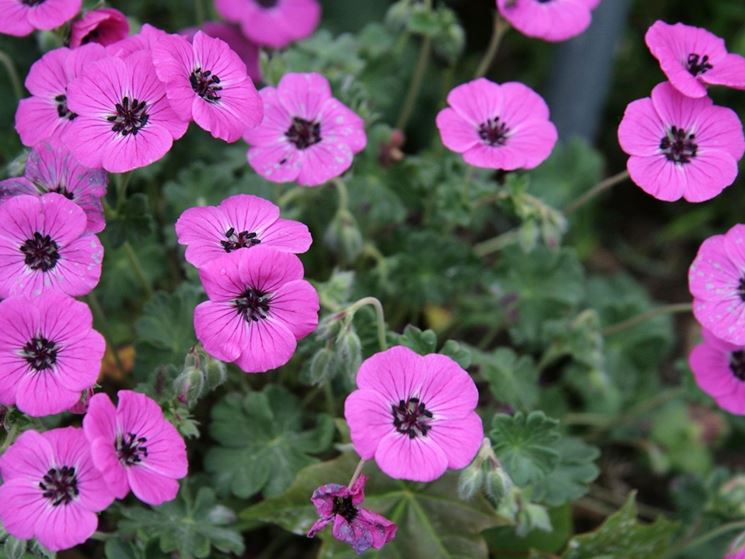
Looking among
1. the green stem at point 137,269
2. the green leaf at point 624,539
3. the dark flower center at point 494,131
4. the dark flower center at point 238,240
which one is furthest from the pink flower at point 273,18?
the green leaf at point 624,539

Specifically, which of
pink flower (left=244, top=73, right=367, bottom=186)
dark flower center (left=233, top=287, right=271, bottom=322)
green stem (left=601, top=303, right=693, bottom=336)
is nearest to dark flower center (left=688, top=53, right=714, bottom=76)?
green stem (left=601, top=303, right=693, bottom=336)

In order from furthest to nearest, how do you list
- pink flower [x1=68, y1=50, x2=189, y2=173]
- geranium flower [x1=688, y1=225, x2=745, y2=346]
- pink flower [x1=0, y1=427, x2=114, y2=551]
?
geranium flower [x1=688, y1=225, x2=745, y2=346], pink flower [x1=68, y1=50, x2=189, y2=173], pink flower [x1=0, y1=427, x2=114, y2=551]

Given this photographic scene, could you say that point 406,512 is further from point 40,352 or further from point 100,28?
point 100,28

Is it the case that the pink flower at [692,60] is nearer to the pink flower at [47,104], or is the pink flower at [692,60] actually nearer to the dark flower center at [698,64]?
the dark flower center at [698,64]

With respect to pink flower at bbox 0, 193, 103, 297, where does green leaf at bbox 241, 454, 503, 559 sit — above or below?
below

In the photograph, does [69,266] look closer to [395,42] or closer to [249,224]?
[249,224]

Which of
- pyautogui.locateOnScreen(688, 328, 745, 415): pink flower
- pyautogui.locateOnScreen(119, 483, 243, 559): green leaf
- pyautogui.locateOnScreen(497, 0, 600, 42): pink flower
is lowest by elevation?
pyautogui.locateOnScreen(119, 483, 243, 559): green leaf

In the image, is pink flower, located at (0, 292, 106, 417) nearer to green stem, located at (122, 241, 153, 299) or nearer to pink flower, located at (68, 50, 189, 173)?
pink flower, located at (68, 50, 189, 173)
